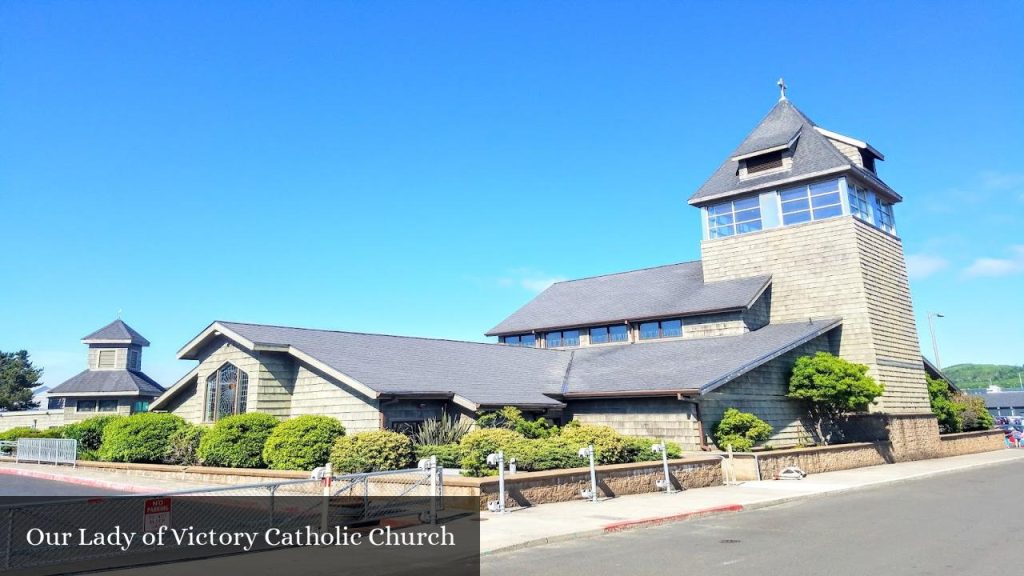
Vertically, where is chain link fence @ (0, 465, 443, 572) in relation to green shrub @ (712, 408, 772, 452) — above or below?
below

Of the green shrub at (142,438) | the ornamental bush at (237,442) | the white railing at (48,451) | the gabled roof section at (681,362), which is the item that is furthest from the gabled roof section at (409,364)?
the white railing at (48,451)

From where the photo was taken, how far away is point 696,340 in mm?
30609

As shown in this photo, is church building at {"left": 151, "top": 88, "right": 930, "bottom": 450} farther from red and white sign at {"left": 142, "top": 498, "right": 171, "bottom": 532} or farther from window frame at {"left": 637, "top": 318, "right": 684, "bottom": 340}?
red and white sign at {"left": 142, "top": 498, "right": 171, "bottom": 532}

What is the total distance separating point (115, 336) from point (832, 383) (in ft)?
166

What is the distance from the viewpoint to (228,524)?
13.4 m

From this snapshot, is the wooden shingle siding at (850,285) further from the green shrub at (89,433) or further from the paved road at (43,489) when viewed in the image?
the green shrub at (89,433)

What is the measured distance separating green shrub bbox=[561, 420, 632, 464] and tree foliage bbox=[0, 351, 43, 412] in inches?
2740

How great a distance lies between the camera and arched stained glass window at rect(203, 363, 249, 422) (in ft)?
80.1

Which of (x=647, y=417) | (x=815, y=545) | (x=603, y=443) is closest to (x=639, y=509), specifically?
(x=603, y=443)

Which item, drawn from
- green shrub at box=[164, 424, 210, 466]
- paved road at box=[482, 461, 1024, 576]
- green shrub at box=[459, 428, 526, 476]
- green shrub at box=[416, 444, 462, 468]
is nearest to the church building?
green shrub at box=[164, 424, 210, 466]

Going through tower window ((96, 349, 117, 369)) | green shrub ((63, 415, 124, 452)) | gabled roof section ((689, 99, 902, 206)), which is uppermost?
gabled roof section ((689, 99, 902, 206))

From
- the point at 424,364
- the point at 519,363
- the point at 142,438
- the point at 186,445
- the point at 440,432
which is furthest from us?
the point at 519,363

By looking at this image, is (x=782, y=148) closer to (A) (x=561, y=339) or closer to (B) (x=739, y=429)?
(A) (x=561, y=339)

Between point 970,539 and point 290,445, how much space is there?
16880 millimetres
